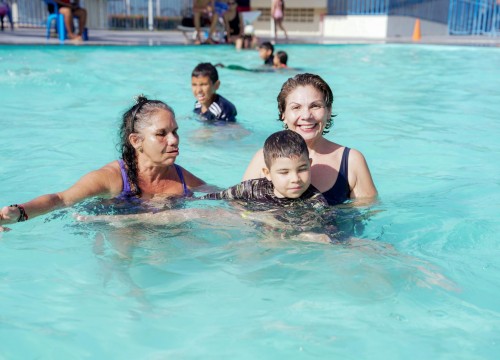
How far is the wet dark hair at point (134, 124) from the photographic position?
12.3ft

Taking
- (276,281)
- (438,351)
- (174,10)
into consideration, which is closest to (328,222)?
(276,281)

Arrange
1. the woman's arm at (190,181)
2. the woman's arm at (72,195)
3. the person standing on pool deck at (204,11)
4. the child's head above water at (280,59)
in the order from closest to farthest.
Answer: the woman's arm at (72,195) < the woman's arm at (190,181) < the child's head above water at (280,59) < the person standing on pool deck at (204,11)

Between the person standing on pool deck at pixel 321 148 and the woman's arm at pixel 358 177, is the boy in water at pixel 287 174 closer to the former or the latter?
the person standing on pool deck at pixel 321 148

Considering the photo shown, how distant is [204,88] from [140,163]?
3.21 m

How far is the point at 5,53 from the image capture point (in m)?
13.8

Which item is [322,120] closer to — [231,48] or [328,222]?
[328,222]

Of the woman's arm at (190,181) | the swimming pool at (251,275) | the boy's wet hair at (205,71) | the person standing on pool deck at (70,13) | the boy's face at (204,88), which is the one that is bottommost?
the swimming pool at (251,275)

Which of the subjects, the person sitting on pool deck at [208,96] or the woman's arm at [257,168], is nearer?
the woman's arm at [257,168]

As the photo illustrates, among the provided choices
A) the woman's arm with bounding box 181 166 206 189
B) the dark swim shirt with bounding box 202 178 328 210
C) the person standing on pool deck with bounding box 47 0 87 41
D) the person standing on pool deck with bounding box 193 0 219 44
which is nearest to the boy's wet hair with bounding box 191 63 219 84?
the woman's arm with bounding box 181 166 206 189

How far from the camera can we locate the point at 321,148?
3920mm

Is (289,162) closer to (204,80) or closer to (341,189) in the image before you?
(341,189)

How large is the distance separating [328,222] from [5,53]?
1212 centimetres

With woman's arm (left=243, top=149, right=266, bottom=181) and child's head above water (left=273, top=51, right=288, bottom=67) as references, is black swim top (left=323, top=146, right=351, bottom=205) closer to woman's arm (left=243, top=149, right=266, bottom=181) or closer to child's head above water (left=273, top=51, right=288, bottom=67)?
woman's arm (left=243, top=149, right=266, bottom=181)

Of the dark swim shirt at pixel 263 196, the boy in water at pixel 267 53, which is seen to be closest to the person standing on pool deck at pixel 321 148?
the dark swim shirt at pixel 263 196
